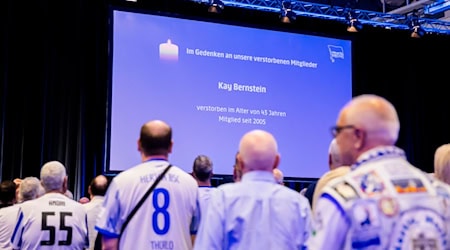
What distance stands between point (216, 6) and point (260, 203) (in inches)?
221

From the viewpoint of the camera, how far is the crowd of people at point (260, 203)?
1.94 meters

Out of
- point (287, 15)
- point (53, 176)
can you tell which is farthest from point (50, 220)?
point (287, 15)

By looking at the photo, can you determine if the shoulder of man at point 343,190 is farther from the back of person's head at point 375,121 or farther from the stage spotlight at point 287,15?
the stage spotlight at point 287,15

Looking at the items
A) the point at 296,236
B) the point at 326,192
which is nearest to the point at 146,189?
the point at 296,236

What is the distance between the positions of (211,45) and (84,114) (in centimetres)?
172

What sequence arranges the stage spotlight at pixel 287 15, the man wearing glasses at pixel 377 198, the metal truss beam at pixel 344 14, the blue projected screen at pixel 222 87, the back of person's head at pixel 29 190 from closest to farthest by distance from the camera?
the man wearing glasses at pixel 377 198 < the back of person's head at pixel 29 190 < the blue projected screen at pixel 222 87 < the stage spotlight at pixel 287 15 < the metal truss beam at pixel 344 14

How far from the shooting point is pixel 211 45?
8.21 m

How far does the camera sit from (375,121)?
2.03 meters

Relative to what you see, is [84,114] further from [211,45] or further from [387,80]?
[387,80]

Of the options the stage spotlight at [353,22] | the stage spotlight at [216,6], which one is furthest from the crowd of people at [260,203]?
the stage spotlight at [353,22]

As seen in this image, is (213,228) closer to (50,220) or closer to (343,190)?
(343,190)

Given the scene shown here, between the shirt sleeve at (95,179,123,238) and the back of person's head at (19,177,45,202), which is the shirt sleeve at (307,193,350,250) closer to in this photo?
the shirt sleeve at (95,179,123,238)

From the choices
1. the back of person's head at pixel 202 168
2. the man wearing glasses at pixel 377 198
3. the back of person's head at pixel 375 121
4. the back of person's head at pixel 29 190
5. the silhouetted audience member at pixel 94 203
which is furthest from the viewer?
the silhouetted audience member at pixel 94 203

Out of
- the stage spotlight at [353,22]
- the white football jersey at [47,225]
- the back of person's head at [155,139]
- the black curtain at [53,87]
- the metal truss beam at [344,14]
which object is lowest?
the white football jersey at [47,225]
